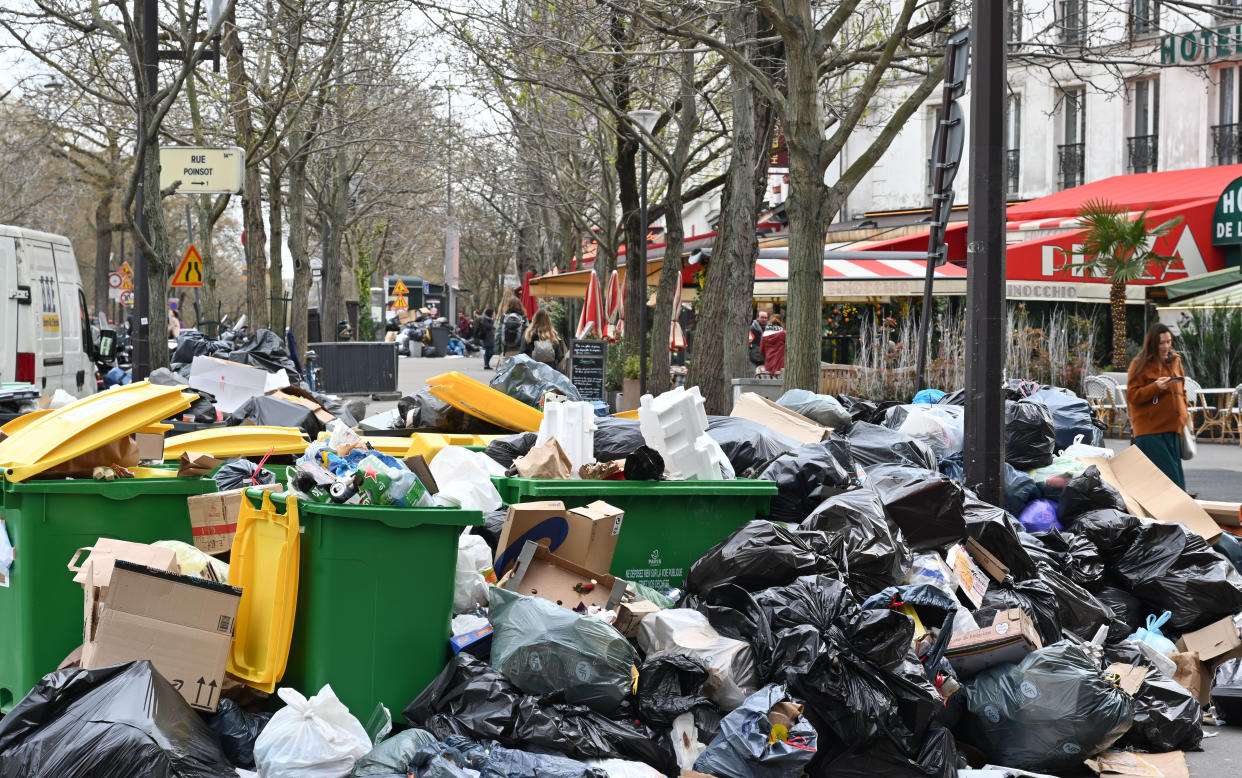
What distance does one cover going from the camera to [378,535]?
4.39 metres

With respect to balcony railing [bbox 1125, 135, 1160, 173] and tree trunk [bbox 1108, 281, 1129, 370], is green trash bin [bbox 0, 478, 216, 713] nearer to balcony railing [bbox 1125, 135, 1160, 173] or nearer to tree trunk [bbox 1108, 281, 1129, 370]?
tree trunk [bbox 1108, 281, 1129, 370]

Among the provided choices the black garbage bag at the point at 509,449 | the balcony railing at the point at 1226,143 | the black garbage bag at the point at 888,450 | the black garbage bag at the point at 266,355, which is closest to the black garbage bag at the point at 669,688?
the black garbage bag at the point at 509,449

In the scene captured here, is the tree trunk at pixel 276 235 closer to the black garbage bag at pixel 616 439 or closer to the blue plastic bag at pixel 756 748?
the black garbage bag at pixel 616 439

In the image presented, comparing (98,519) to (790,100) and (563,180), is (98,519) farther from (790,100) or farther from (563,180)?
(563,180)

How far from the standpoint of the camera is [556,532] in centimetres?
534

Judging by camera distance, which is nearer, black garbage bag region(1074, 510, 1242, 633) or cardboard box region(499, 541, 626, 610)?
cardboard box region(499, 541, 626, 610)

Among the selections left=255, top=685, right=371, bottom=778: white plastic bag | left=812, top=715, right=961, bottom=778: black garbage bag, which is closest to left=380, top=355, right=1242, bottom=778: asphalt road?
left=812, top=715, right=961, bottom=778: black garbage bag

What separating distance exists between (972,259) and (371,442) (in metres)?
3.28

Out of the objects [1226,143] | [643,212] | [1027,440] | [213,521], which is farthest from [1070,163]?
[213,521]

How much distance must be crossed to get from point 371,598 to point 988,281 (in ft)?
12.5

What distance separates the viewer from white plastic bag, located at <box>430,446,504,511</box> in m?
5.70

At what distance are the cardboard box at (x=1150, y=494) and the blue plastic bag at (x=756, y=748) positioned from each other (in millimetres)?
3425

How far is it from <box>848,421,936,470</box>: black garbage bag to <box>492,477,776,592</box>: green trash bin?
4.03 ft

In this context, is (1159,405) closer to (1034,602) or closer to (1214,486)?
(1214,486)
